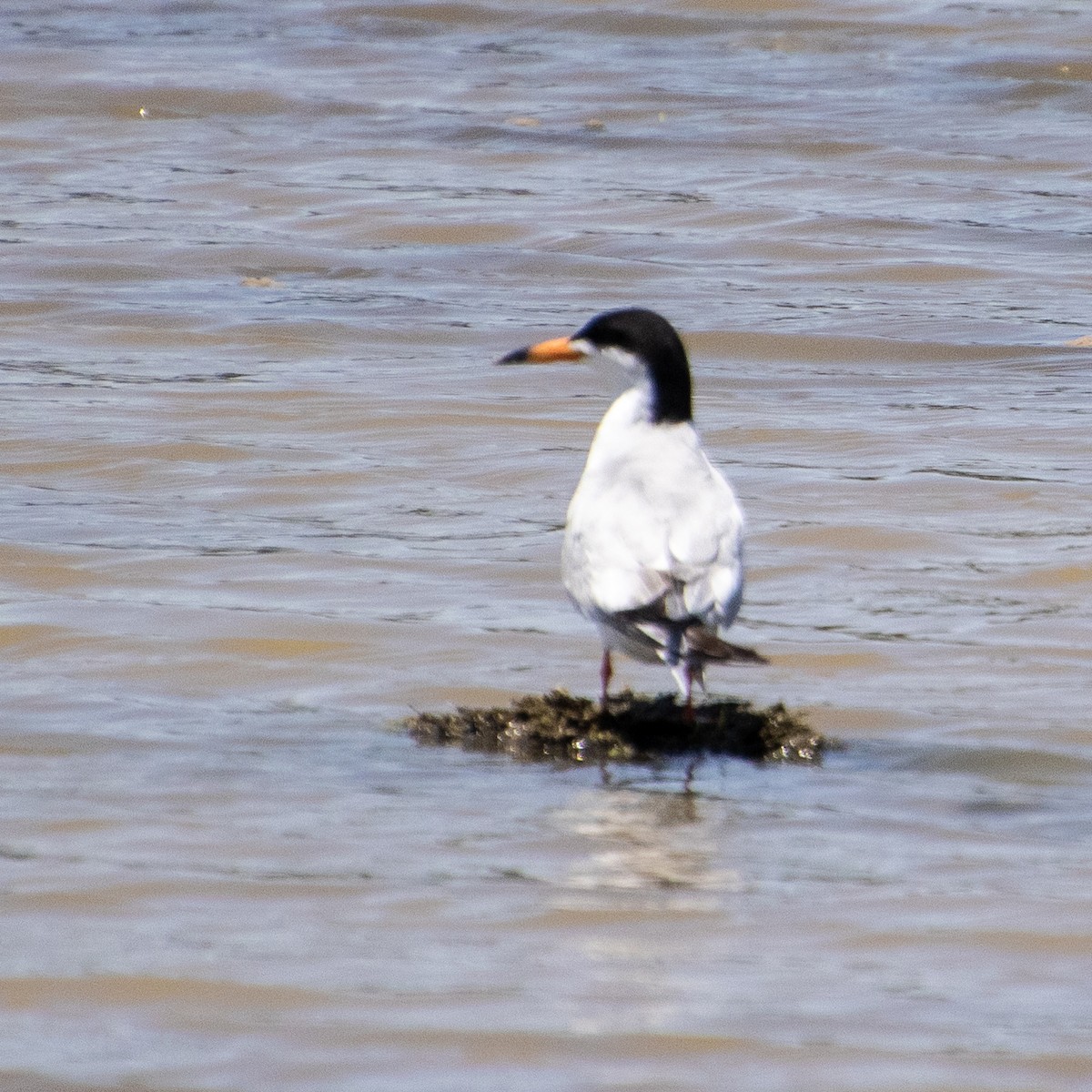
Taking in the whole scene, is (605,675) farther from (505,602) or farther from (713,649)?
(505,602)

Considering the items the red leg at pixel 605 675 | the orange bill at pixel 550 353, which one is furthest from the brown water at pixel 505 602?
the orange bill at pixel 550 353

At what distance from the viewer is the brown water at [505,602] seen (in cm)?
424

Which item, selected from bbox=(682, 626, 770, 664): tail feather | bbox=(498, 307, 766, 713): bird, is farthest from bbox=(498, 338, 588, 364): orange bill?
bbox=(682, 626, 770, 664): tail feather

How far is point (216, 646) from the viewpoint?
22.0ft

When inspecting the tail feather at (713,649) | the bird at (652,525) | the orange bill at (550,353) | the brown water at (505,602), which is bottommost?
the brown water at (505,602)

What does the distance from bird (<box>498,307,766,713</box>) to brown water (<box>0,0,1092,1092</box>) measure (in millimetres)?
437

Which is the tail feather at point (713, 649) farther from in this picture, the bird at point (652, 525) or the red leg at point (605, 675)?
the red leg at point (605, 675)

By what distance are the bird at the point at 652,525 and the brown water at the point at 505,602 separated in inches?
17.2

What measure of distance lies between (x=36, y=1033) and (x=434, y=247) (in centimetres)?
973

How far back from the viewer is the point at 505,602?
7.16m

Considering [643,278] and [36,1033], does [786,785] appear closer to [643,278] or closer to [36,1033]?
[36,1033]

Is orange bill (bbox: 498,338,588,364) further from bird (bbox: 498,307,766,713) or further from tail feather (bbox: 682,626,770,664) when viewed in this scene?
tail feather (bbox: 682,626,770,664)

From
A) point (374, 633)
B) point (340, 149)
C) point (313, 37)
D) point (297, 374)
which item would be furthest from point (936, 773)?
point (313, 37)

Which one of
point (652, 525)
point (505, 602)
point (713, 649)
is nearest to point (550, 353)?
point (652, 525)
